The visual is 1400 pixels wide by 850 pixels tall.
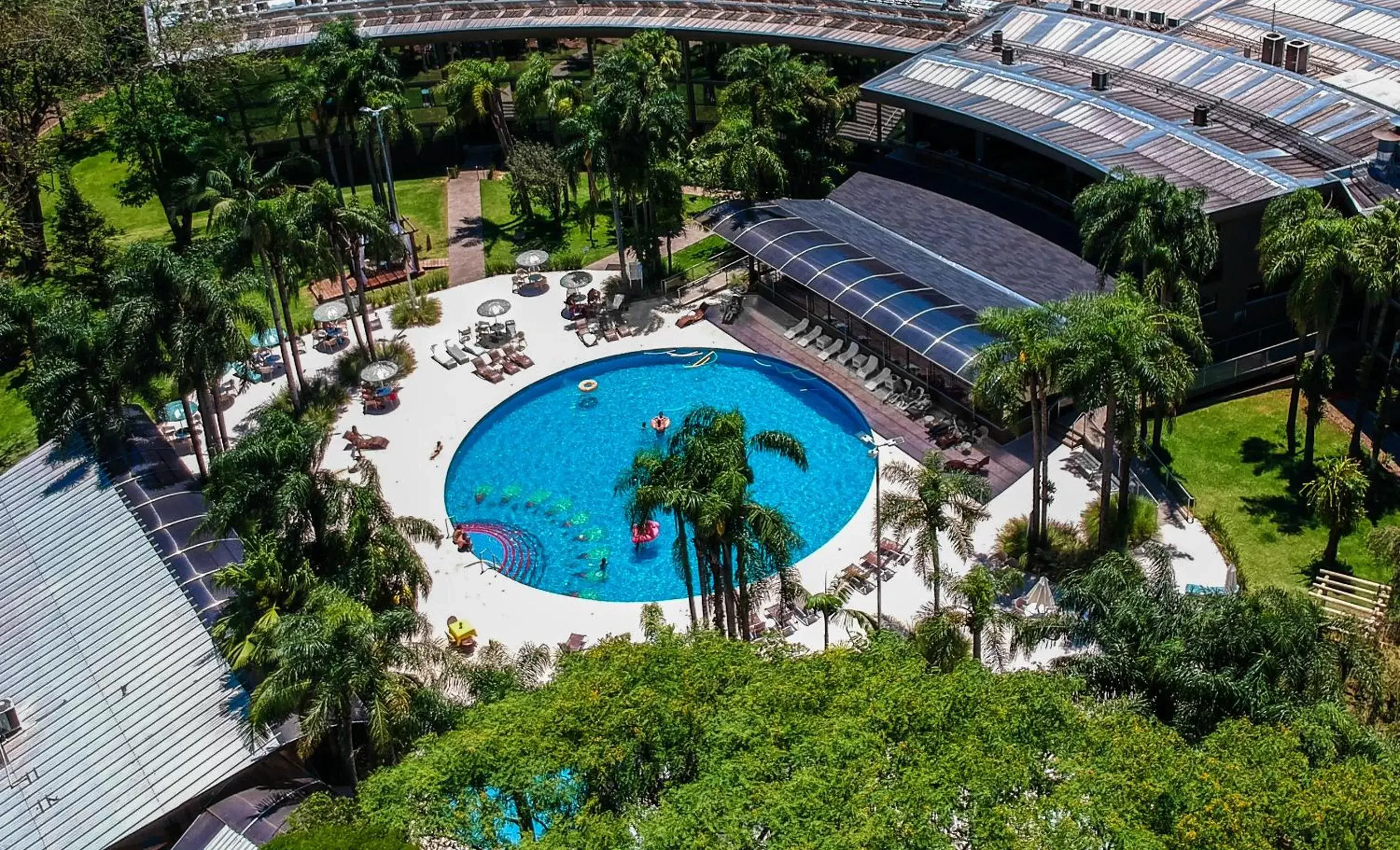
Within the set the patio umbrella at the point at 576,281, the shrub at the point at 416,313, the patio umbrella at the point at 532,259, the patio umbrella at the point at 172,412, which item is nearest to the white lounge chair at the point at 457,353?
the shrub at the point at 416,313

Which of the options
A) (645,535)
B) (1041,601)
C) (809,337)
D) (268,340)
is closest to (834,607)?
(1041,601)

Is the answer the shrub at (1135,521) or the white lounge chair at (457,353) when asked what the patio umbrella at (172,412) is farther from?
the shrub at (1135,521)

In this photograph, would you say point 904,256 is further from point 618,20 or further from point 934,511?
point 618,20

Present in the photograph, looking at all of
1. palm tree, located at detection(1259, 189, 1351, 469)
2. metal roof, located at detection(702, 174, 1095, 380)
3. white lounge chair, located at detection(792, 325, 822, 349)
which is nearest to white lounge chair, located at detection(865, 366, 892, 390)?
metal roof, located at detection(702, 174, 1095, 380)

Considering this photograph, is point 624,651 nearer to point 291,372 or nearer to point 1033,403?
point 1033,403

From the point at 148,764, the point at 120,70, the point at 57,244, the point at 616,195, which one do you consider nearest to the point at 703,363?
the point at 616,195

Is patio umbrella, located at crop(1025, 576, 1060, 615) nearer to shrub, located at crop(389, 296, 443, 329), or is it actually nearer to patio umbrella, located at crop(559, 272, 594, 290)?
patio umbrella, located at crop(559, 272, 594, 290)
